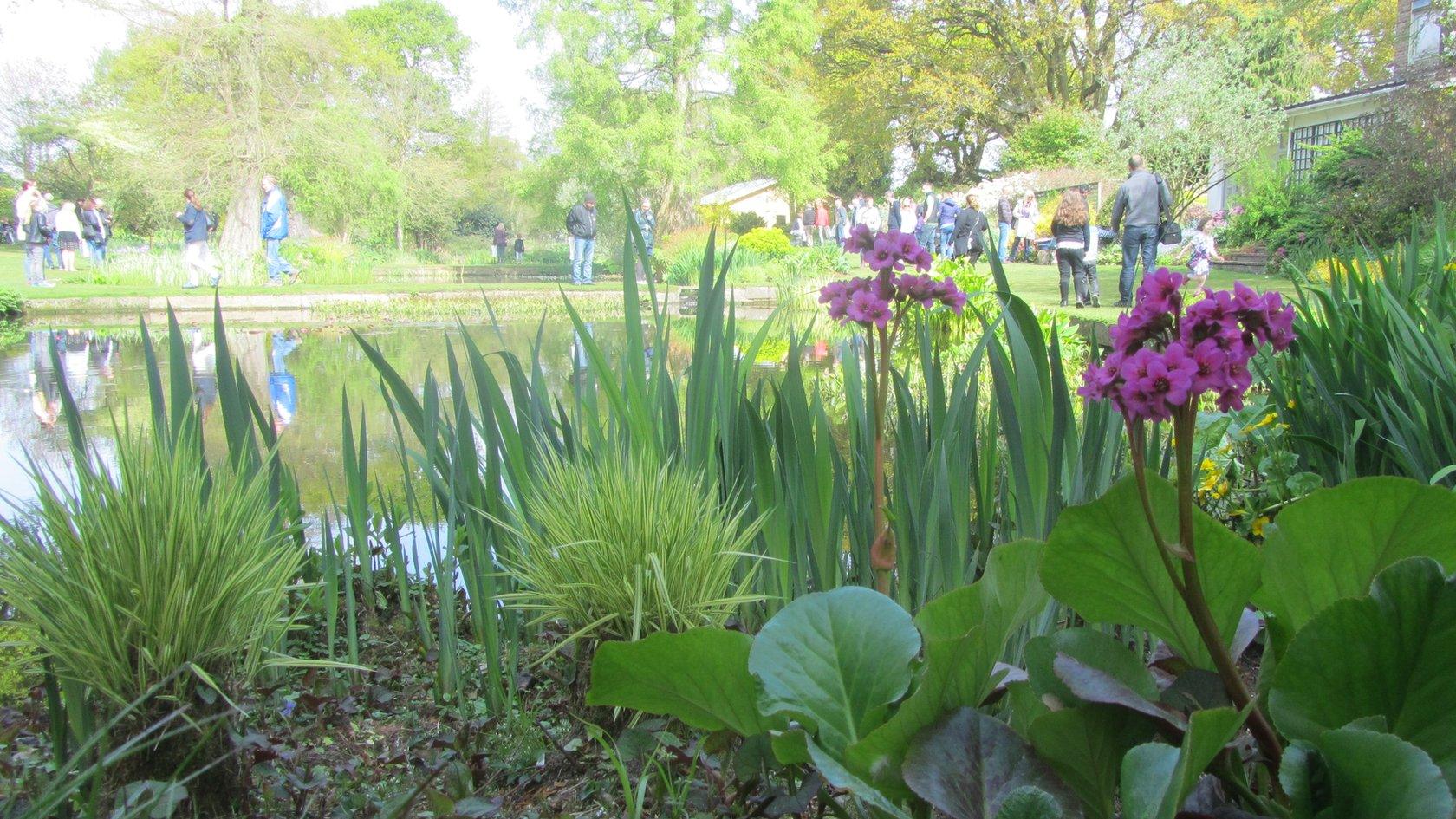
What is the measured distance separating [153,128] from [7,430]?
19105mm

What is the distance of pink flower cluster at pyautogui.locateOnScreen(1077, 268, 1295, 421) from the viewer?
757mm

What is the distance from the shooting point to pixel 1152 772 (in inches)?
29.7

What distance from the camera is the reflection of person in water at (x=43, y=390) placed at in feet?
16.4

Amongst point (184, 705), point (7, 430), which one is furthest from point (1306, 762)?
point (7, 430)

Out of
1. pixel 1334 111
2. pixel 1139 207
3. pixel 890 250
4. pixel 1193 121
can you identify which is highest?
pixel 1334 111

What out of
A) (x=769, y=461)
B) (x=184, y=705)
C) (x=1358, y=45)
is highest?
(x=1358, y=45)

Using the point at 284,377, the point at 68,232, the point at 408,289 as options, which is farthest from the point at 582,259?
the point at 284,377

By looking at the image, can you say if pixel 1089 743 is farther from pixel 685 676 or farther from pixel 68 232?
pixel 68 232

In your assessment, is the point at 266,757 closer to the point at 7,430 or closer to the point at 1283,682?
the point at 1283,682

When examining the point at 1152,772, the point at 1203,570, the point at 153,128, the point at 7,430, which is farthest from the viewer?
the point at 153,128

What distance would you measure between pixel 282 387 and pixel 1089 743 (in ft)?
21.0

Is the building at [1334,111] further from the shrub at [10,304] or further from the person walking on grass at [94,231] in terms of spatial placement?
the person walking on grass at [94,231]

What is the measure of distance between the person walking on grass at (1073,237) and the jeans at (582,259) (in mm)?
10227

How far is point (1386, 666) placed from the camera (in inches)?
31.3
